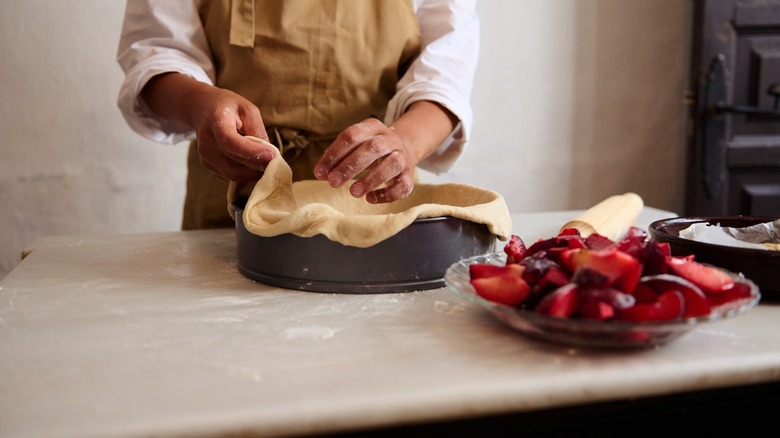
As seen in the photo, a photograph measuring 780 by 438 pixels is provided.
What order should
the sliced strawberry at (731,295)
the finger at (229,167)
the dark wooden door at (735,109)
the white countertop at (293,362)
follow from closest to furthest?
the white countertop at (293,362)
the sliced strawberry at (731,295)
the finger at (229,167)
the dark wooden door at (735,109)

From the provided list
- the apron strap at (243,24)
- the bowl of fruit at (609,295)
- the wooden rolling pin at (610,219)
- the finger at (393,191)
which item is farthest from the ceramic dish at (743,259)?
the apron strap at (243,24)

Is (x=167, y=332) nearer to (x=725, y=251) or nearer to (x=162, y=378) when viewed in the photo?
(x=162, y=378)

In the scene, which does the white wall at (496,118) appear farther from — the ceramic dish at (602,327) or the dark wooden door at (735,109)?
the ceramic dish at (602,327)

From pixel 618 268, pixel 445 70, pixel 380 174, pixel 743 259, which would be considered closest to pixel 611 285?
pixel 618 268

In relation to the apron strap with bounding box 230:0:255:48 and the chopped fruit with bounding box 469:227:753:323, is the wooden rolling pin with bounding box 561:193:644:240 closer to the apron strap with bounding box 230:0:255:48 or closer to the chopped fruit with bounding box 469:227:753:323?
the chopped fruit with bounding box 469:227:753:323

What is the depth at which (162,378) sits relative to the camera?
0.64 m

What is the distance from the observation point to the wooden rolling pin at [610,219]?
3.79 ft

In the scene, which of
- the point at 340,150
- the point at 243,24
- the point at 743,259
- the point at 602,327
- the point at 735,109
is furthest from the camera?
the point at 735,109

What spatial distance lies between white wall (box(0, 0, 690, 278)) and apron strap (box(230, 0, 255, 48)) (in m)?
1.06

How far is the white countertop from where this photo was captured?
1.87 feet

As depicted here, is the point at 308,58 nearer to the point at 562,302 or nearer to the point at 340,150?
the point at 340,150

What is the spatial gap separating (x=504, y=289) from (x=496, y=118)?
202cm

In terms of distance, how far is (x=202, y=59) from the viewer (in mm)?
1355

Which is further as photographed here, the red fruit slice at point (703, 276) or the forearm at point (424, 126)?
the forearm at point (424, 126)
